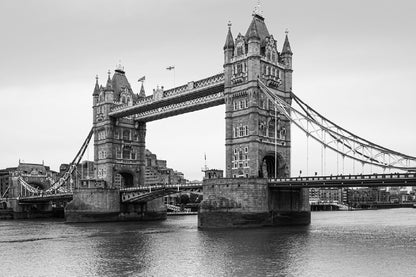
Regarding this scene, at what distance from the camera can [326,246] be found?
53875mm

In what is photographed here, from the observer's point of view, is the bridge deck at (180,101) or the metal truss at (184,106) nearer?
the bridge deck at (180,101)

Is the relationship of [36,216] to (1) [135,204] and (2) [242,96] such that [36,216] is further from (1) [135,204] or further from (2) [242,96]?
(2) [242,96]

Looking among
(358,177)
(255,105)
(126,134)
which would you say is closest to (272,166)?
(255,105)

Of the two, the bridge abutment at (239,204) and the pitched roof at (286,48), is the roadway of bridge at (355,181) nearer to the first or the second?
the bridge abutment at (239,204)

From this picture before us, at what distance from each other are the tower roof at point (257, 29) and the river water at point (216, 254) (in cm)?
3007

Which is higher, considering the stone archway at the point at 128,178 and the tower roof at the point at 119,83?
the tower roof at the point at 119,83

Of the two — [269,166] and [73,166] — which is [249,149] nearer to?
[269,166]

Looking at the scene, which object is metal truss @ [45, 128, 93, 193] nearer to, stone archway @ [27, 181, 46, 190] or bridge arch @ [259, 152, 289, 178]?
stone archway @ [27, 181, 46, 190]

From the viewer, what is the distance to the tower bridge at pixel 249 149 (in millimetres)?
74438

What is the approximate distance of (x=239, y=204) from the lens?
74812 millimetres

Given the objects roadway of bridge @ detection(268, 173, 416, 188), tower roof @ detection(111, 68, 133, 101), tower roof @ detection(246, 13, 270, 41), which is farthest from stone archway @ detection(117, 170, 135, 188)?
roadway of bridge @ detection(268, 173, 416, 188)

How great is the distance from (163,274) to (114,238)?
28.4 metres

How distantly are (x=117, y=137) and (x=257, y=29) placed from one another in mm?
42794

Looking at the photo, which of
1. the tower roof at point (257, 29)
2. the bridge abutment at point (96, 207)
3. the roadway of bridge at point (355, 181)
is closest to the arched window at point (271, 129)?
the roadway of bridge at point (355, 181)
